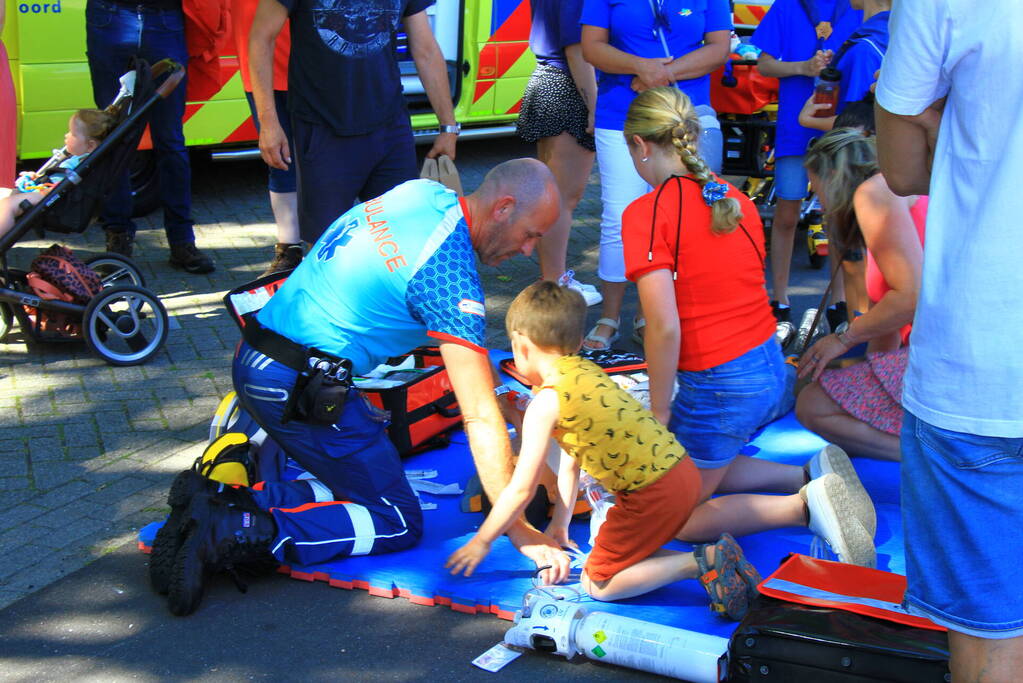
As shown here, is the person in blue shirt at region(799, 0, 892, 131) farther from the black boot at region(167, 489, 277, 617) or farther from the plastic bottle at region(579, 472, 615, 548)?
the black boot at region(167, 489, 277, 617)

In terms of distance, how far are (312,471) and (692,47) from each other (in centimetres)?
277

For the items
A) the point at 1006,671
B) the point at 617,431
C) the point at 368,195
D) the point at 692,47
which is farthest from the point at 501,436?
the point at 692,47

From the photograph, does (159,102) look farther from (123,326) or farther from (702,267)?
(702,267)

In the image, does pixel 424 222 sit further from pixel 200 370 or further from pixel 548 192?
pixel 200 370

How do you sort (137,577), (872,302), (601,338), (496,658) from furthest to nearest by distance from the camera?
1. (601,338)
2. (872,302)
3. (137,577)
4. (496,658)

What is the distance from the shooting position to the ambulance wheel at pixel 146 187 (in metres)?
6.29

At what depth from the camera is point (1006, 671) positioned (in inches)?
74.7

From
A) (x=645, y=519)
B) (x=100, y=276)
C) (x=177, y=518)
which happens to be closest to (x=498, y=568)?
(x=645, y=519)

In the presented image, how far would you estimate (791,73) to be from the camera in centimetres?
567

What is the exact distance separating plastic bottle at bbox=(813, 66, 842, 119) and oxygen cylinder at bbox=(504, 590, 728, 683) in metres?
3.15

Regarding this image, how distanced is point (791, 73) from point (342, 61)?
232cm

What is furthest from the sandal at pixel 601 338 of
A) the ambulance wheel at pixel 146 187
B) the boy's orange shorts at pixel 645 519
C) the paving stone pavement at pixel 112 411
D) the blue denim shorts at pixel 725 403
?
the ambulance wheel at pixel 146 187

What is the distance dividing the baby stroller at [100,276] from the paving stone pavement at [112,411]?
0.12m

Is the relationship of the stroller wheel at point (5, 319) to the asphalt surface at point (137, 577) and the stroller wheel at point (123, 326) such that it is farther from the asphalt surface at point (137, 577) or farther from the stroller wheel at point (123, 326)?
the stroller wheel at point (123, 326)
